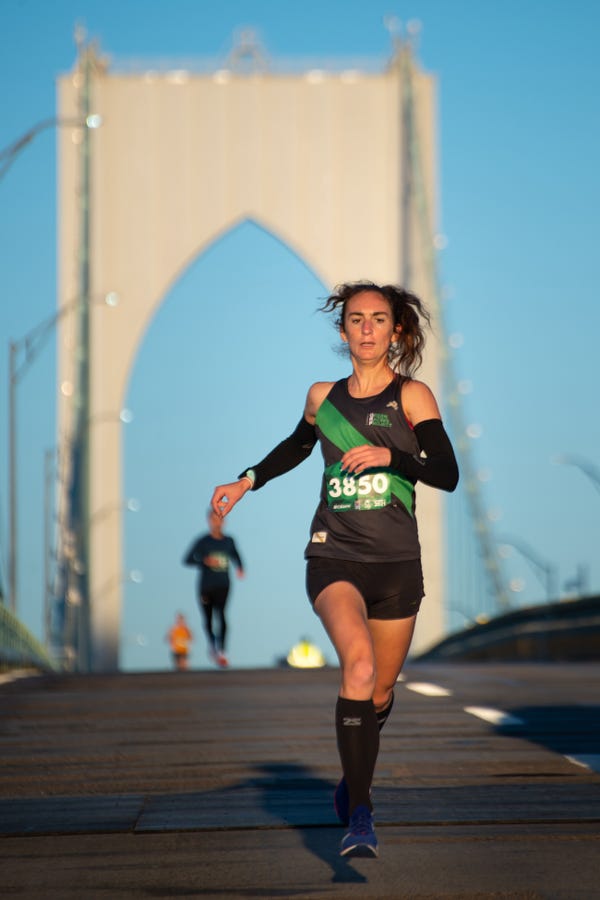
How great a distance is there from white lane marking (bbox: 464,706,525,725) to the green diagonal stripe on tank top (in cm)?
335

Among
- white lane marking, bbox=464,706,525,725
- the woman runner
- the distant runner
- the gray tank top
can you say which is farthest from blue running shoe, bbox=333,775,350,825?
the distant runner

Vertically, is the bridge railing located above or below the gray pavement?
below

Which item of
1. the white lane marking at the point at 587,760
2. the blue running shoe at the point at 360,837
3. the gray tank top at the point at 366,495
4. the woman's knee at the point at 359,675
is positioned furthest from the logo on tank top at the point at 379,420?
the white lane marking at the point at 587,760

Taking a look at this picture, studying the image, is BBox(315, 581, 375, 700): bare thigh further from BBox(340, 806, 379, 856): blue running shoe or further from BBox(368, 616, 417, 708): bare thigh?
BBox(340, 806, 379, 856): blue running shoe

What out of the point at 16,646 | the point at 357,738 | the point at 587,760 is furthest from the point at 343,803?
the point at 16,646

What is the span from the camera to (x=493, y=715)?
8.23 m

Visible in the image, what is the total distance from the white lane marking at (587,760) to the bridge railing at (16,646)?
9808 millimetres

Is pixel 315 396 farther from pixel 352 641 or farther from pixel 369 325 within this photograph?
pixel 352 641

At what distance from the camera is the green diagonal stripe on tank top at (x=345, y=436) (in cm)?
455

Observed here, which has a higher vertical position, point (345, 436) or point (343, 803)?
point (345, 436)

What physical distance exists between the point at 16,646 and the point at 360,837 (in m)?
13.5

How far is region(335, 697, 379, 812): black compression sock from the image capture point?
4254 millimetres

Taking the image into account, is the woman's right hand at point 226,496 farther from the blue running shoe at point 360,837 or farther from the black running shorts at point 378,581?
the blue running shoe at point 360,837

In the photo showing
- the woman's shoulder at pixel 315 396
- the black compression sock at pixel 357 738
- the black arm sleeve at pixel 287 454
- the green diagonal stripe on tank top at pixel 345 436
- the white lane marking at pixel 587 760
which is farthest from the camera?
the white lane marking at pixel 587 760
